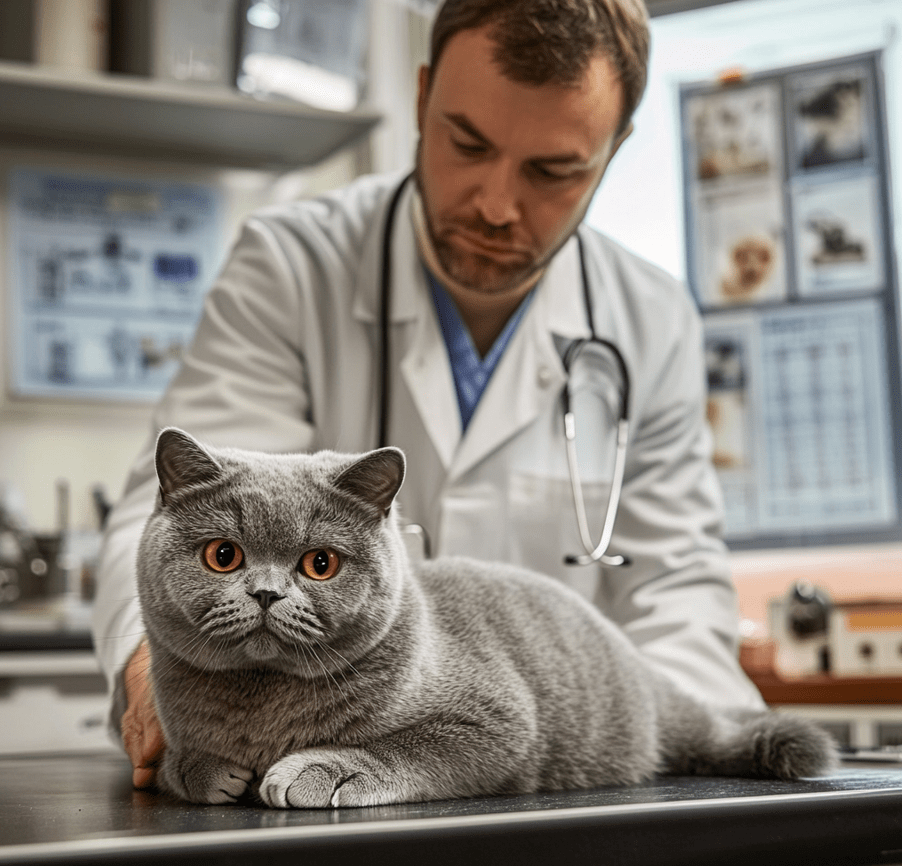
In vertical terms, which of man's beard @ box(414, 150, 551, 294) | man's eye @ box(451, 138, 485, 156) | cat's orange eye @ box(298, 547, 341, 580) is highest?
man's eye @ box(451, 138, 485, 156)

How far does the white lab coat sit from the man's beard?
5.1 inches

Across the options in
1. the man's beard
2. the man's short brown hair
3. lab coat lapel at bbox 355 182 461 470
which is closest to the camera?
the man's short brown hair

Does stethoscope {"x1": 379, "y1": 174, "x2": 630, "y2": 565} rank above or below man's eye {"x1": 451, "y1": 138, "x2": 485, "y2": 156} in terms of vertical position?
below

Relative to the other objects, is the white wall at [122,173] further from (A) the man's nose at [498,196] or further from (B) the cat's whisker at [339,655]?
(B) the cat's whisker at [339,655]

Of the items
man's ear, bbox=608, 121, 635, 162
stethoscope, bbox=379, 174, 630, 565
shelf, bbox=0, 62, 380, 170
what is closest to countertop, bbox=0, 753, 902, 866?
stethoscope, bbox=379, 174, 630, 565

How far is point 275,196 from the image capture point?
2.71 m

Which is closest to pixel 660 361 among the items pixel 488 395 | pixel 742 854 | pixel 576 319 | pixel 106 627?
pixel 576 319

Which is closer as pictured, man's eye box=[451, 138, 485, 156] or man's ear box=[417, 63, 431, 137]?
man's eye box=[451, 138, 485, 156]

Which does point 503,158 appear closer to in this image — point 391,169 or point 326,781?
point 326,781

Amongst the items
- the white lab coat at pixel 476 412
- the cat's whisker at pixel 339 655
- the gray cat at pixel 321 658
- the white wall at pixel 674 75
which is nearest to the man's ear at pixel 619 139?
the white lab coat at pixel 476 412

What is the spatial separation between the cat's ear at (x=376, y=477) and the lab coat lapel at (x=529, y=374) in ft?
1.87

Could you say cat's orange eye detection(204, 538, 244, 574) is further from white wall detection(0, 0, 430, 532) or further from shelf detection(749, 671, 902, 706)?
white wall detection(0, 0, 430, 532)

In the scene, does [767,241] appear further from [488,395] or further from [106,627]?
[106,627]

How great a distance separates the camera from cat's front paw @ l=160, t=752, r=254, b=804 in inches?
25.4
